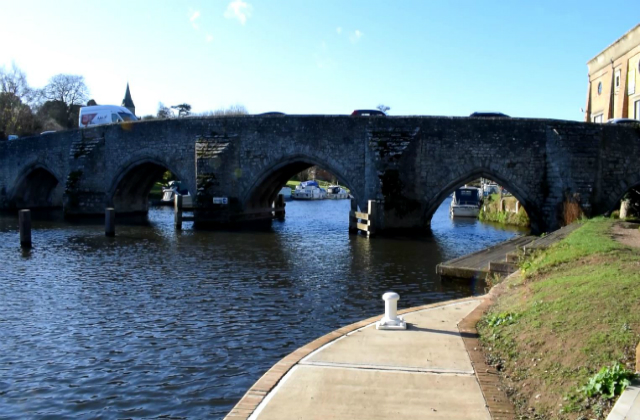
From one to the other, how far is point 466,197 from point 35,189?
33.7 metres

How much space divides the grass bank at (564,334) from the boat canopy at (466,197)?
32.5 metres

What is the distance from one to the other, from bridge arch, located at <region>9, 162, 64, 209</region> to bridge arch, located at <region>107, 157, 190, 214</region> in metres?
6.66

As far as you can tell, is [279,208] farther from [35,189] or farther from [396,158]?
[35,189]

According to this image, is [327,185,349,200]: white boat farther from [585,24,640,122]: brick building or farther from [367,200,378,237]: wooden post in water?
[367,200,378,237]: wooden post in water

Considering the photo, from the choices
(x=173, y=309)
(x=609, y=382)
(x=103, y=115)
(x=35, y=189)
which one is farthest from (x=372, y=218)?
(x=35, y=189)

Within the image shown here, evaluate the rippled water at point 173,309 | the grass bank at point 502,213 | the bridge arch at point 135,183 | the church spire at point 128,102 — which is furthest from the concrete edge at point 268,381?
the church spire at point 128,102

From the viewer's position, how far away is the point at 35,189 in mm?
45125

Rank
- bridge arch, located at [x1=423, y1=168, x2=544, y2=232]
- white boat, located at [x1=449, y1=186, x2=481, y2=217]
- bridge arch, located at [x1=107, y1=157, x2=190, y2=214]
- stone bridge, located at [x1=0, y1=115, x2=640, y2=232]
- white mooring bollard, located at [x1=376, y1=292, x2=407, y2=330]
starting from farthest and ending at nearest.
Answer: white boat, located at [x1=449, y1=186, x2=481, y2=217]
bridge arch, located at [x1=107, y1=157, x2=190, y2=214]
bridge arch, located at [x1=423, y1=168, x2=544, y2=232]
stone bridge, located at [x1=0, y1=115, x2=640, y2=232]
white mooring bollard, located at [x1=376, y1=292, x2=407, y2=330]

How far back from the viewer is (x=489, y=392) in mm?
5441

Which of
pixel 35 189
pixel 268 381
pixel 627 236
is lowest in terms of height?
pixel 268 381

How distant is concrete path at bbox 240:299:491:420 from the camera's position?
5012mm

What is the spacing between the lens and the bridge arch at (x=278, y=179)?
27.1 metres

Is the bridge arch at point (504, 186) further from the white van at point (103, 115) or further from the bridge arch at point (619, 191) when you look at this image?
the white van at point (103, 115)

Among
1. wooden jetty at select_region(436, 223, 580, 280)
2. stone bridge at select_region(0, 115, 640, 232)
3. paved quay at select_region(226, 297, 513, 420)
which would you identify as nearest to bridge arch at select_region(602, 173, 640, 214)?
stone bridge at select_region(0, 115, 640, 232)
